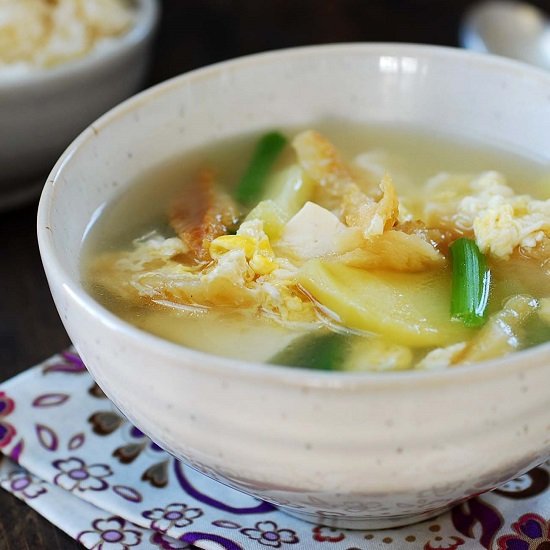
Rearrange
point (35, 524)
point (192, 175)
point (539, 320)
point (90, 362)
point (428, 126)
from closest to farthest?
point (90, 362)
point (539, 320)
point (35, 524)
point (192, 175)
point (428, 126)

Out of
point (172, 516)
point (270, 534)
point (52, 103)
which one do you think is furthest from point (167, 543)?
point (52, 103)

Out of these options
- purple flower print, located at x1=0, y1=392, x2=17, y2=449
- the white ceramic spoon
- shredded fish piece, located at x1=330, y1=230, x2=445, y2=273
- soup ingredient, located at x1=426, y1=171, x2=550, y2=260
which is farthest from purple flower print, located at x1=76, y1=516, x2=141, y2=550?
the white ceramic spoon

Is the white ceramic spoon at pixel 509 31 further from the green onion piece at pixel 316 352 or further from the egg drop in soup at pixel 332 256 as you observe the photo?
the green onion piece at pixel 316 352

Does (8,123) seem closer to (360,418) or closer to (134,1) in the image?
(134,1)

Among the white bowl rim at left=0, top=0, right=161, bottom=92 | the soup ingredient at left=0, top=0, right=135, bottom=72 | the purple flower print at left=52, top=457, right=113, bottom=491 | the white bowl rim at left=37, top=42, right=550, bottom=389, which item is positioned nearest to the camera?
the white bowl rim at left=37, top=42, right=550, bottom=389

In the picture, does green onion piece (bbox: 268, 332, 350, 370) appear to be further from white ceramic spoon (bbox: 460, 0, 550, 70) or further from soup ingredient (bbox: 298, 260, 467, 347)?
white ceramic spoon (bbox: 460, 0, 550, 70)

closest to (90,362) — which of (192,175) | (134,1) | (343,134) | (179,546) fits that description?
(179,546)

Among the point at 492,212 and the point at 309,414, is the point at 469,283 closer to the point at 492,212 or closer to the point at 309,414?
the point at 492,212
